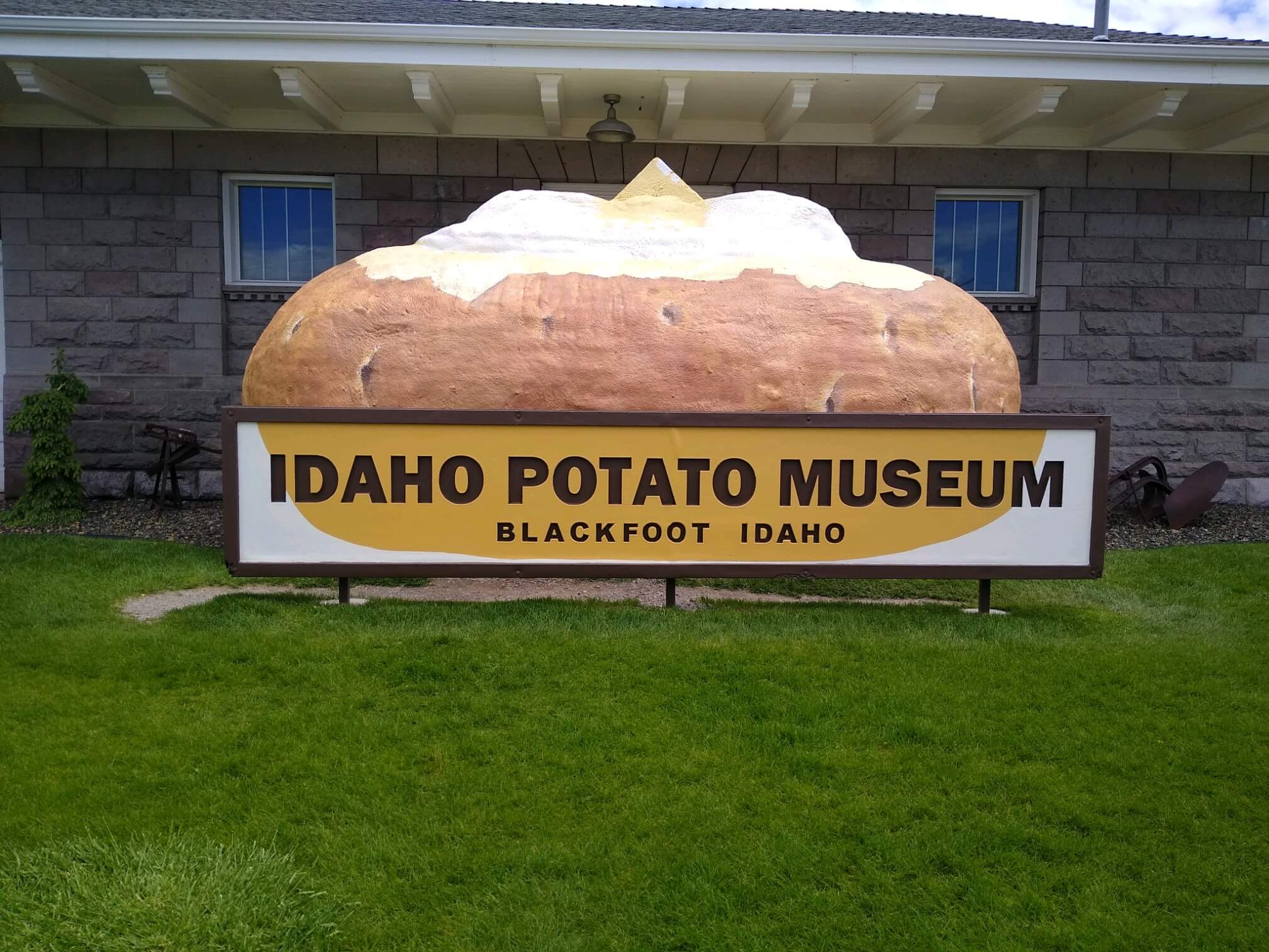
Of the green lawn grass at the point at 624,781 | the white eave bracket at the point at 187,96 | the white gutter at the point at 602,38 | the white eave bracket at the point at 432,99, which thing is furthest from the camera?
the white eave bracket at the point at 432,99

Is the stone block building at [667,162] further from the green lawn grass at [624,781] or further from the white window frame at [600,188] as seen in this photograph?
the green lawn grass at [624,781]

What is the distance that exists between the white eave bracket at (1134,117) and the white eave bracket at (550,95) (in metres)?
4.81

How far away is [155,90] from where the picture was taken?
7.34 m

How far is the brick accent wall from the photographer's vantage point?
8.26m

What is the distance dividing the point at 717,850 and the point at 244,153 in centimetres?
788

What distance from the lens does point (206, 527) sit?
24.1ft

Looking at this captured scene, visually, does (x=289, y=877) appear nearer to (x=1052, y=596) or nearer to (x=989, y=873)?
(x=989, y=873)

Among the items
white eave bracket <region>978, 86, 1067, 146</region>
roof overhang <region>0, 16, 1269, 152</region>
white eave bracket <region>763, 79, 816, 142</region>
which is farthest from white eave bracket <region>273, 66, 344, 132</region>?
white eave bracket <region>978, 86, 1067, 146</region>

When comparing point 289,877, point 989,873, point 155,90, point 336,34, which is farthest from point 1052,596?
point 155,90

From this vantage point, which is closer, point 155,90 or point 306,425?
point 306,425

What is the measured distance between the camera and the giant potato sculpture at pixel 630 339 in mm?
4719

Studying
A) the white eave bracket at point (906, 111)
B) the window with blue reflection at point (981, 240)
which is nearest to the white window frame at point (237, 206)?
the white eave bracket at point (906, 111)

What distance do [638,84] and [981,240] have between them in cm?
363

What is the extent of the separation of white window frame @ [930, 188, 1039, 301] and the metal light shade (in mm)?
2958
